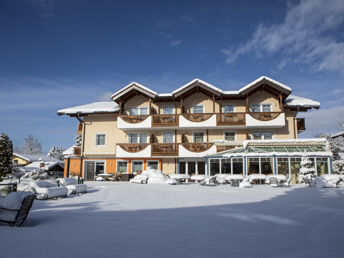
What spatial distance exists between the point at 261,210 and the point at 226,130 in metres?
16.7

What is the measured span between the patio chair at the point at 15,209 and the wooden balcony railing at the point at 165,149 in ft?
54.8

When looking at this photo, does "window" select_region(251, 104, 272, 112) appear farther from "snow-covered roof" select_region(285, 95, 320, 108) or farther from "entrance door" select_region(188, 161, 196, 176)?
"entrance door" select_region(188, 161, 196, 176)

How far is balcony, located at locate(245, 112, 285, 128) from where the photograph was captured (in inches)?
843

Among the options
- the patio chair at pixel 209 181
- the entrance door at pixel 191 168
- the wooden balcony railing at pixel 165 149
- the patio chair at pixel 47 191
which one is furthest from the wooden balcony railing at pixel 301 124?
the patio chair at pixel 47 191

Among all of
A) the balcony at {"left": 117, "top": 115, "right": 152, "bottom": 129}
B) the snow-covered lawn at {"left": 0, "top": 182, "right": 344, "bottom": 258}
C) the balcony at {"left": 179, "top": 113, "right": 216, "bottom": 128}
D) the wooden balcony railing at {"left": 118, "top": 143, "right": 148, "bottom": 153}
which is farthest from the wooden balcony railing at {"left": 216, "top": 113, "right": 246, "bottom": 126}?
the snow-covered lawn at {"left": 0, "top": 182, "right": 344, "bottom": 258}

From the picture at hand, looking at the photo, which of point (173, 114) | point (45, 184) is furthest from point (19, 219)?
point (173, 114)

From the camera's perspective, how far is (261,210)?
671 centimetres

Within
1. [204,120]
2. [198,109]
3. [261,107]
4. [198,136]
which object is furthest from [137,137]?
[261,107]

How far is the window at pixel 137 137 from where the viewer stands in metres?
24.1

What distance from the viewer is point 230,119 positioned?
72.1 feet

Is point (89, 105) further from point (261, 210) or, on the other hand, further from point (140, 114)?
point (261, 210)

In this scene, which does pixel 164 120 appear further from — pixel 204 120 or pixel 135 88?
pixel 135 88

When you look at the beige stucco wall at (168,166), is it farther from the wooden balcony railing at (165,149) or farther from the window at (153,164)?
the wooden balcony railing at (165,149)

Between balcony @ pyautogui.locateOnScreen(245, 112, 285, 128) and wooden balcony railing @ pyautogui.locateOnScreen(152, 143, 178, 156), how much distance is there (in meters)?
6.68
